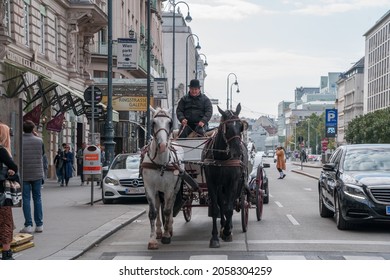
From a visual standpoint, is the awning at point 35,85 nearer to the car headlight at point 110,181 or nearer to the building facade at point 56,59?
the building facade at point 56,59

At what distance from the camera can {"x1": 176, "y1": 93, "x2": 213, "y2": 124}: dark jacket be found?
12156 millimetres

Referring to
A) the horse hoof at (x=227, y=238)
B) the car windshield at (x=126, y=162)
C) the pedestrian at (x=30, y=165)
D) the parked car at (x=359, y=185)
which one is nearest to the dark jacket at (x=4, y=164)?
the pedestrian at (x=30, y=165)

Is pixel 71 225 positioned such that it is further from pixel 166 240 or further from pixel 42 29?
pixel 42 29

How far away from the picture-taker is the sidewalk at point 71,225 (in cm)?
979

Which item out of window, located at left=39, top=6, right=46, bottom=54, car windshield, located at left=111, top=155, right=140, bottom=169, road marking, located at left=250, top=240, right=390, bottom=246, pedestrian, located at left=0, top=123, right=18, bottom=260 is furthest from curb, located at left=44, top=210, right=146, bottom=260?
window, located at left=39, top=6, right=46, bottom=54

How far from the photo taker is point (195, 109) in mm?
12258

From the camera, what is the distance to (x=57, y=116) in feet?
101

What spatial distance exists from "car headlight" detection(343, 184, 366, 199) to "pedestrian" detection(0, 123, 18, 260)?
5.90 meters

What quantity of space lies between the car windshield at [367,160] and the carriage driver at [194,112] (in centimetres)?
303

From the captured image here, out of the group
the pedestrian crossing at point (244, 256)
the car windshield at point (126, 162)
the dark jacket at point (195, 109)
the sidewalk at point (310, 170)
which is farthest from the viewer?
the sidewalk at point (310, 170)

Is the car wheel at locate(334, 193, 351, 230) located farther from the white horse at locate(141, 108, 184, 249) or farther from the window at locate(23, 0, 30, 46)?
the window at locate(23, 0, 30, 46)
